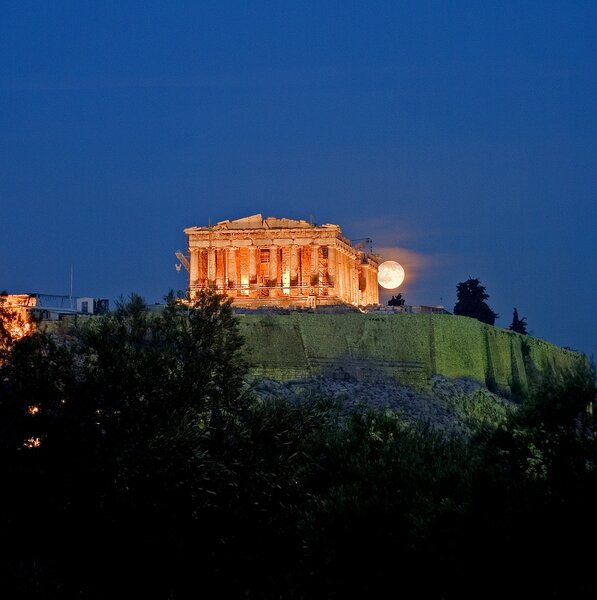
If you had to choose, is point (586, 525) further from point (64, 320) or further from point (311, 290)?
point (311, 290)

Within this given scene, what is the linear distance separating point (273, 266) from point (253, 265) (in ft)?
2.80

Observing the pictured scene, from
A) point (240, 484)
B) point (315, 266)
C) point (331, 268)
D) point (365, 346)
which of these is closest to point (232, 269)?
point (315, 266)

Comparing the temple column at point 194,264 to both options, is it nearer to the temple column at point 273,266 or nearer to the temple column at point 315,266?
the temple column at point 273,266

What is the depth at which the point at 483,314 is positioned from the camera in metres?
73.5

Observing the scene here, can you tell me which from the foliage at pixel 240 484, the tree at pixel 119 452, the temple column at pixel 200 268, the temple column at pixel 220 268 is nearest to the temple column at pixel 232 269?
the temple column at pixel 220 268

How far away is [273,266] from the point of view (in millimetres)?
59500

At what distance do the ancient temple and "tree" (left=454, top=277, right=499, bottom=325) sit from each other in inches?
578

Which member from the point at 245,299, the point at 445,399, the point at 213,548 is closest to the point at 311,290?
the point at 245,299

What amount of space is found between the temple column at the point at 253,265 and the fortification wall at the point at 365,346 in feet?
22.1

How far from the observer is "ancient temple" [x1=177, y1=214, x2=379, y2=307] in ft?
195

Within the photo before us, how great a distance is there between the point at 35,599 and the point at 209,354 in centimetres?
705

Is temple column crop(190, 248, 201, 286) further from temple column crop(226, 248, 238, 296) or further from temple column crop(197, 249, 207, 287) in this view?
temple column crop(226, 248, 238, 296)

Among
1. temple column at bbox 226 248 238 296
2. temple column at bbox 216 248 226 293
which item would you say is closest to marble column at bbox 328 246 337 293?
temple column at bbox 226 248 238 296

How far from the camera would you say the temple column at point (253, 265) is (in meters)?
59.6
